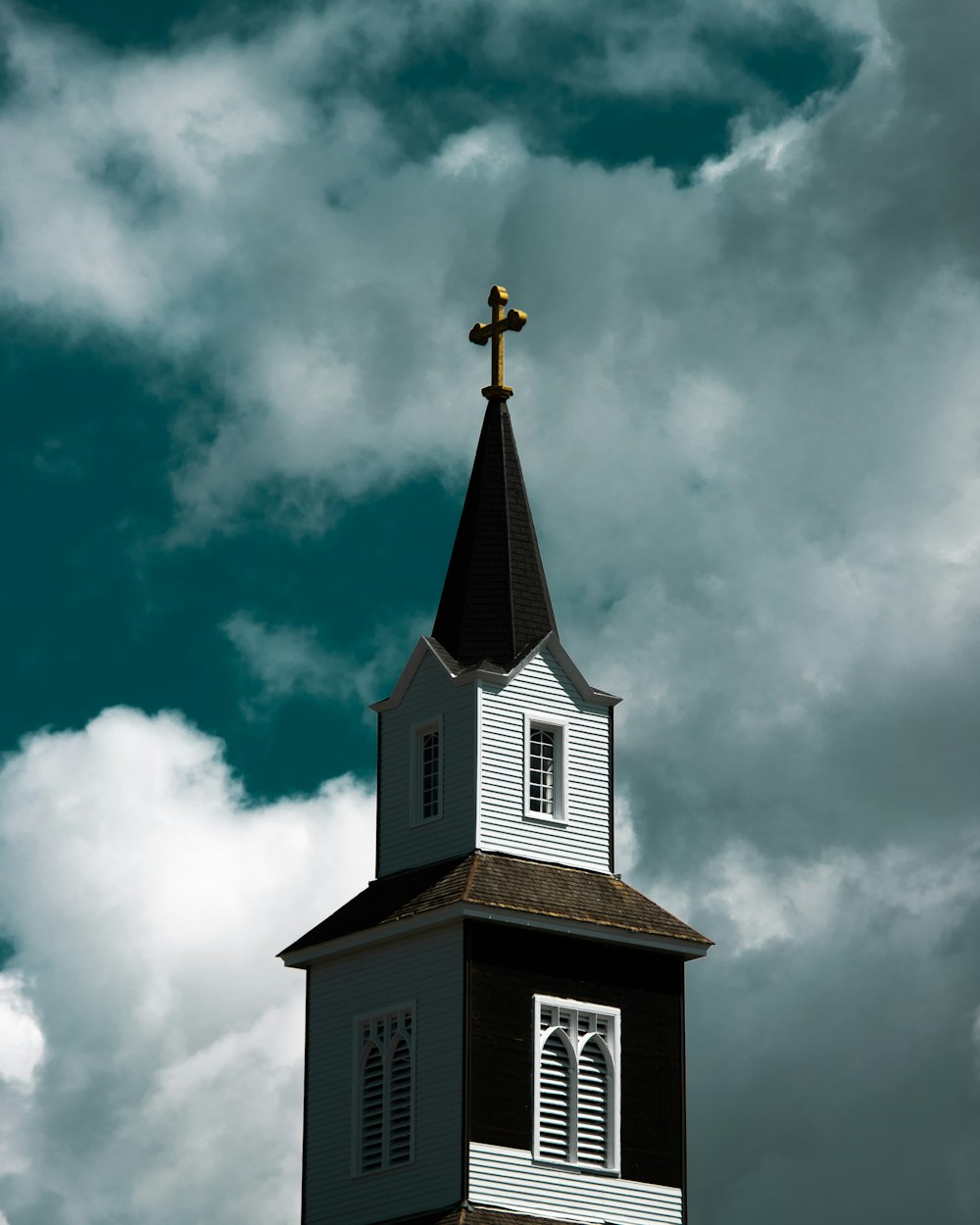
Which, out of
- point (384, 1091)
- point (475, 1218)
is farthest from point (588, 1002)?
point (475, 1218)

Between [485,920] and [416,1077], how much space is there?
10.9ft

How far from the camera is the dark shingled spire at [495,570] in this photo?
61781mm

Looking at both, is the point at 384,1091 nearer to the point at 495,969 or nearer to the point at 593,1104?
the point at 495,969

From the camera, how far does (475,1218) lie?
55.0m

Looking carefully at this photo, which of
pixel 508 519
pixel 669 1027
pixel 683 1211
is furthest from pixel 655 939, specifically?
pixel 508 519

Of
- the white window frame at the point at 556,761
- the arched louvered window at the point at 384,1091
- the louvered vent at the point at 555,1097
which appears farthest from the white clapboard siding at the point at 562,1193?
the white window frame at the point at 556,761

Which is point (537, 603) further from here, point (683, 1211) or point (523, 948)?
point (683, 1211)

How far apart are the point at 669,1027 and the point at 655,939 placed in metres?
1.78

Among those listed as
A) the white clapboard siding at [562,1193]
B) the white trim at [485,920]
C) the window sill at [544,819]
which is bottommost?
the white clapboard siding at [562,1193]

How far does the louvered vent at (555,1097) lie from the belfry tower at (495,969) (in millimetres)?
40

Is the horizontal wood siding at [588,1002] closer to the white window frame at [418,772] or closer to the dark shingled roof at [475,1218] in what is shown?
the dark shingled roof at [475,1218]

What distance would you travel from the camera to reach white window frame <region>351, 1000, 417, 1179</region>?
5731 centimetres

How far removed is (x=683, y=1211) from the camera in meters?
58.2

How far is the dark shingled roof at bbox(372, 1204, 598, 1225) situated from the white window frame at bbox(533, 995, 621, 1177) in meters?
1.23
